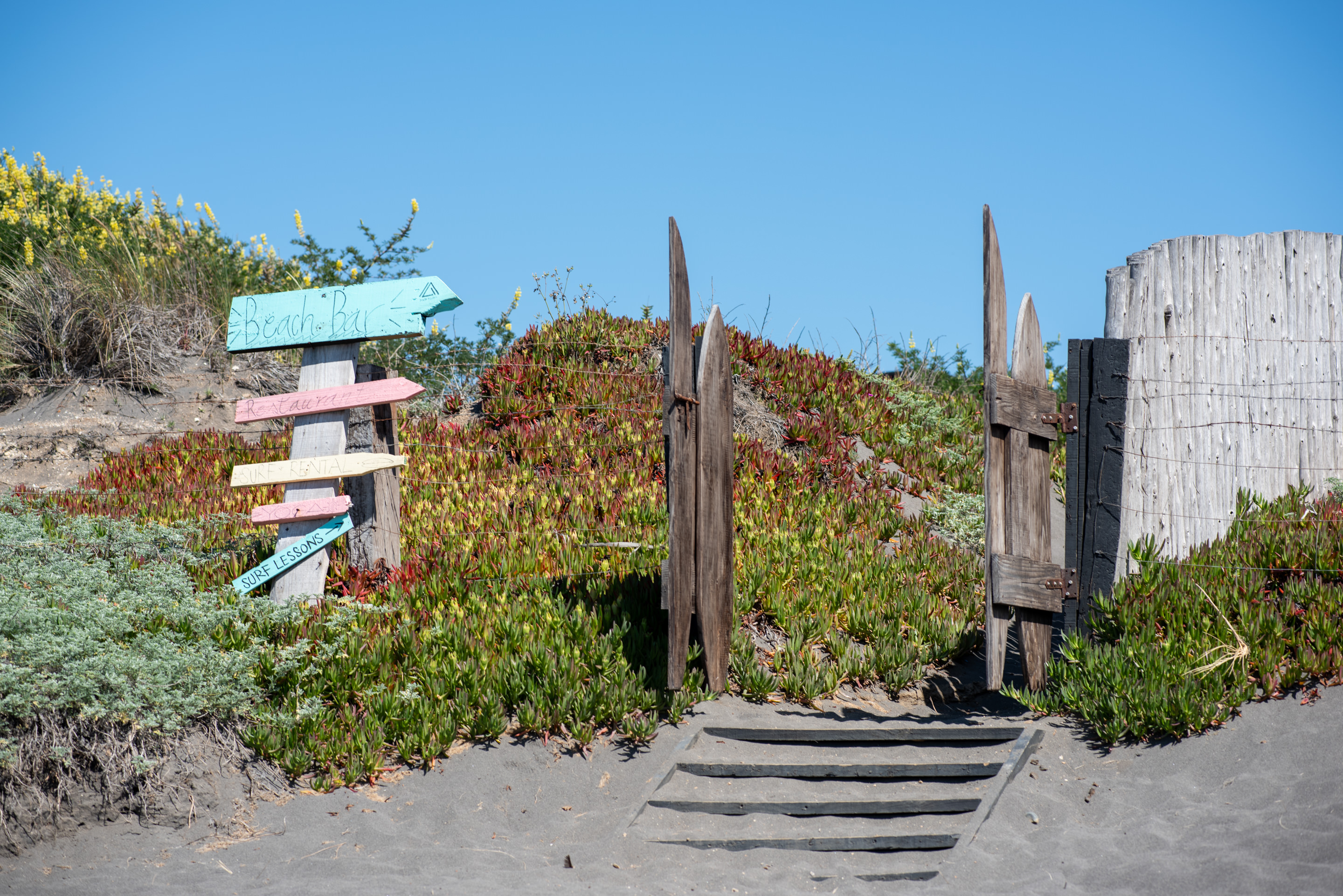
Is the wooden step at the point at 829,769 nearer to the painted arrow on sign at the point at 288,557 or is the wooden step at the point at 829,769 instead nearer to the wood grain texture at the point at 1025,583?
the wood grain texture at the point at 1025,583

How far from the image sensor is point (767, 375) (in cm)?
1234

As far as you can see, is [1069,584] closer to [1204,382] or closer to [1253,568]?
[1253,568]

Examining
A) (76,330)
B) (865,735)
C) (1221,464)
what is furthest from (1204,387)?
(76,330)

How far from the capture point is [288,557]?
7.07 m

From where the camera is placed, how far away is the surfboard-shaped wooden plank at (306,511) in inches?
279

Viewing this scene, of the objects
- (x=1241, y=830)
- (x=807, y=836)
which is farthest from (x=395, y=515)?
(x=1241, y=830)

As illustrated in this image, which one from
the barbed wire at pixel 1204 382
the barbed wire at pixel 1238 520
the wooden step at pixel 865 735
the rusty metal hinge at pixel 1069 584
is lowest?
the wooden step at pixel 865 735

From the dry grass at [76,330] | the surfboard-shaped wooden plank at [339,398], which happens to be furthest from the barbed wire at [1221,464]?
the dry grass at [76,330]

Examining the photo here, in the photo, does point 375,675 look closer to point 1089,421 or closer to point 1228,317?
point 1089,421

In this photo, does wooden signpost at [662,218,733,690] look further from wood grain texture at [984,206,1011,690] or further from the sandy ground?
wood grain texture at [984,206,1011,690]

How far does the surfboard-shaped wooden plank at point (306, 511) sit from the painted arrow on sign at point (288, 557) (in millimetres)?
114

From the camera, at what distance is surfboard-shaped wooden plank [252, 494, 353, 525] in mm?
7086

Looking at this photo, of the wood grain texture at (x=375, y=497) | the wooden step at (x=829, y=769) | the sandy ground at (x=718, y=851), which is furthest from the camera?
the wood grain texture at (x=375, y=497)

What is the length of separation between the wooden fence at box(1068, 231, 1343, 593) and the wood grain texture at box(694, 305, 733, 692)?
2.16 meters
